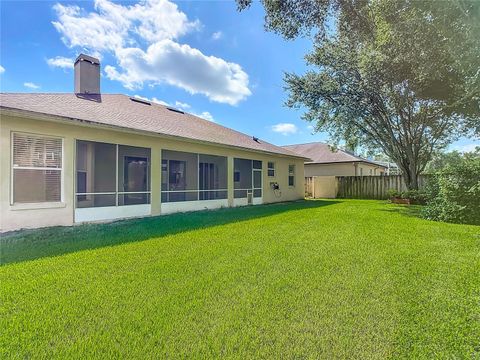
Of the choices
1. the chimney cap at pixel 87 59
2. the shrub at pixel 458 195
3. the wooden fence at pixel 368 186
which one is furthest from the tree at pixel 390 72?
the chimney cap at pixel 87 59

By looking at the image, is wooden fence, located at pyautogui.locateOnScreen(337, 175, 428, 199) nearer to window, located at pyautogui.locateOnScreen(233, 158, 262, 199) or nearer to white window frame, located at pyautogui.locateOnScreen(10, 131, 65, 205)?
window, located at pyautogui.locateOnScreen(233, 158, 262, 199)

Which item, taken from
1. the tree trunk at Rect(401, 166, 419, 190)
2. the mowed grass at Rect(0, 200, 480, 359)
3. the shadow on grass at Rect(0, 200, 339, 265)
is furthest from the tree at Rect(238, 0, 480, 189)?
the shadow on grass at Rect(0, 200, 339, 265)

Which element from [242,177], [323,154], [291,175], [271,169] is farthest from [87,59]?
[323,154]

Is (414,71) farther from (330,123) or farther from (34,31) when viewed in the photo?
(34,31)

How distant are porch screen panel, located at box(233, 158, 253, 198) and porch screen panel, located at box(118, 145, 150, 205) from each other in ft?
14.9

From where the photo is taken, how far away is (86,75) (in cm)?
1202

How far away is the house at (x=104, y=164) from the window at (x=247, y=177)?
5 cm

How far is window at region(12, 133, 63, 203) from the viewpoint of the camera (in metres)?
6.96

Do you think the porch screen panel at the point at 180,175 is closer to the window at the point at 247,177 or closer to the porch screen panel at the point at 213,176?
the porch screen panel at the point at 213,176

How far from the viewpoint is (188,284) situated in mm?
3607

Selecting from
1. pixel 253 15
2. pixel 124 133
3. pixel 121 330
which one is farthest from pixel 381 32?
pixel 121 330

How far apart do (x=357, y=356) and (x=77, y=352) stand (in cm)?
224

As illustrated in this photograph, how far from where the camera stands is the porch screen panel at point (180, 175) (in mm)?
11584

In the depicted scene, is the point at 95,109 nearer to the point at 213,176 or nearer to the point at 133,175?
the point at 133,175
